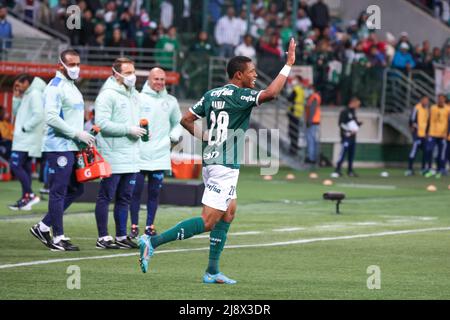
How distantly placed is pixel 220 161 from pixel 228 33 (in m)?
24.6

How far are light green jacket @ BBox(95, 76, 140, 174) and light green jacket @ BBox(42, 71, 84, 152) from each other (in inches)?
11.3

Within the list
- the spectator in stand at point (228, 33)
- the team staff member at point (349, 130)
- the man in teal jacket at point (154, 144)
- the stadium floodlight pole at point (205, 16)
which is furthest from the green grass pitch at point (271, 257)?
the stadium floodlight pole at point (205, 16)

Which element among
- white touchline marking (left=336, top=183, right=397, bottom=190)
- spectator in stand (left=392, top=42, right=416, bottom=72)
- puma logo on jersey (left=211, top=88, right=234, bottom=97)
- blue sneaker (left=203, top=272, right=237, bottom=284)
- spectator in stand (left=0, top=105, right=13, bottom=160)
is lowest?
white touchline marking (left=336, top=183, right=397, bottom=190)

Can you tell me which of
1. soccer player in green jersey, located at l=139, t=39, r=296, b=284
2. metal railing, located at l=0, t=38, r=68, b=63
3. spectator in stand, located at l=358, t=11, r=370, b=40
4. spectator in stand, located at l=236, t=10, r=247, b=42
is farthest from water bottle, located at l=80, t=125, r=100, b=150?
spectator in stand, located at l=358, t=11, r=370, b=40

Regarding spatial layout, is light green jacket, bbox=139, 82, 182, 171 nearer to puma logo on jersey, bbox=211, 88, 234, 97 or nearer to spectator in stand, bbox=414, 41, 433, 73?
puma logo on jersey, bbox=211, 88, 234, 97

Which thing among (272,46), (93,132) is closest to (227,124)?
(93,132)

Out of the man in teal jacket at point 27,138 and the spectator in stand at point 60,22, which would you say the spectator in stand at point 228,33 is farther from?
the man in teal jacket at point 27,138

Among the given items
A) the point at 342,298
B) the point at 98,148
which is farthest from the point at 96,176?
the point at 342,298

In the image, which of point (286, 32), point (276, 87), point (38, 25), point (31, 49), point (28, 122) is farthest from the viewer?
point (286, 32)

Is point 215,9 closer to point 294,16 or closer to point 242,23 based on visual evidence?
point 242,23

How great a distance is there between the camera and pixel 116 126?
14.8 meters

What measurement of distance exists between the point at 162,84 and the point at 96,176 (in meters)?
2.31

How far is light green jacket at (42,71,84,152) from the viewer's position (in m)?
14.3
